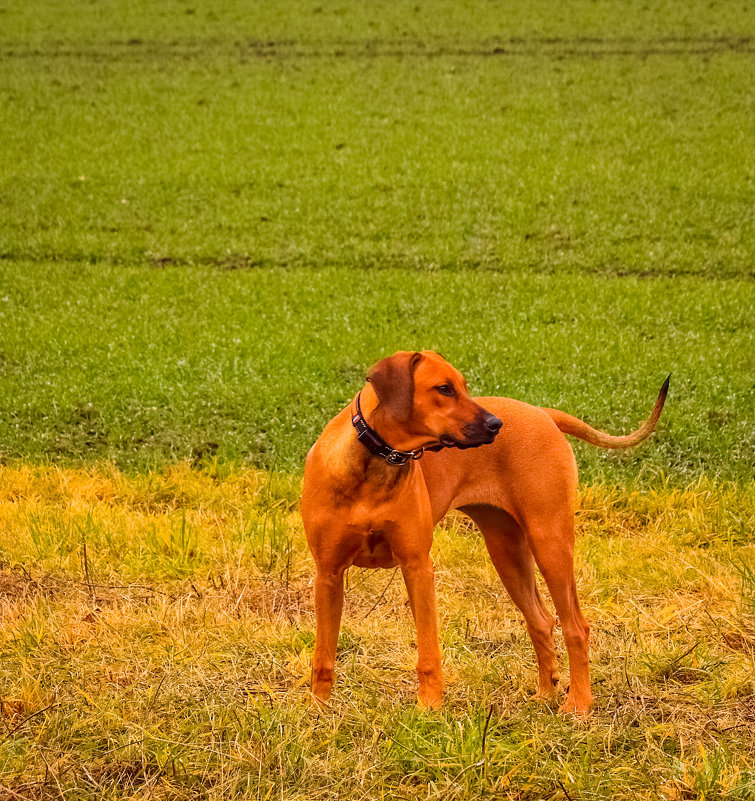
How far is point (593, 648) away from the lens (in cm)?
518

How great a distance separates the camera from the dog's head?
136 inches

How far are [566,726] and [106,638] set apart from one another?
2739 mm

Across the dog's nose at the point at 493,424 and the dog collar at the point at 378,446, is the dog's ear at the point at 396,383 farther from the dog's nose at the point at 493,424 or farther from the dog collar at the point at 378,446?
the dog's nose at the point at 493,424

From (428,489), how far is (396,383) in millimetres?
769

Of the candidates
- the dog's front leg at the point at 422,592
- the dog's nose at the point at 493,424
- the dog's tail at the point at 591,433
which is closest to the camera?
the dog's nose at the point at 493,424

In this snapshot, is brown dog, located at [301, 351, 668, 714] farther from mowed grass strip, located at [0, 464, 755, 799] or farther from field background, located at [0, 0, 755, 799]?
field background, located at [0, 0, 755, 799]

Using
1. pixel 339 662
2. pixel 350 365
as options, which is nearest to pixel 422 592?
pixel 339 662

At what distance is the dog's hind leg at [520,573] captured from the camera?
14.9 ft

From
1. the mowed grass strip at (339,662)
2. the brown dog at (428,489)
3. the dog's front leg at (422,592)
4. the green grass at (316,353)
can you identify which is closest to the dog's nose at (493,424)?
the brown dog at (428,489)

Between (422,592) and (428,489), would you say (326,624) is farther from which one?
(428,489)

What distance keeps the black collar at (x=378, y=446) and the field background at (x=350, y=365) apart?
1330mm

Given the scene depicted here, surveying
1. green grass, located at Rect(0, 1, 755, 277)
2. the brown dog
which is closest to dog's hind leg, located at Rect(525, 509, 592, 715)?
the brown dog

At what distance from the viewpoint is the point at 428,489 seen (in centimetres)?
407

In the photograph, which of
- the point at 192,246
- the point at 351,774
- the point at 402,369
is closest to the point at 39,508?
the point at 351,774
